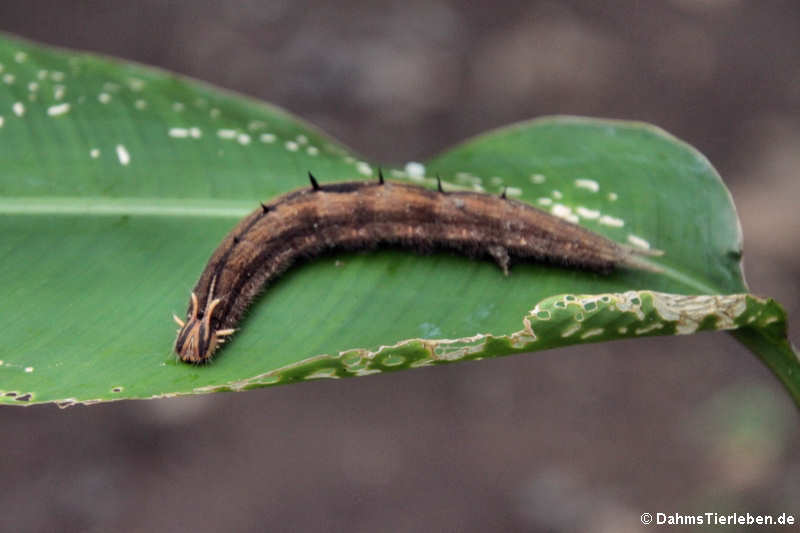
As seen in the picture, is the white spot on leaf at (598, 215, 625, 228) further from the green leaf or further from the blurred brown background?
the blurred brown background

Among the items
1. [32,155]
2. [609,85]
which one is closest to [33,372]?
[32,155]

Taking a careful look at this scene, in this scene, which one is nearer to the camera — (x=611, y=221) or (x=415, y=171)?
(x=611, y=221)

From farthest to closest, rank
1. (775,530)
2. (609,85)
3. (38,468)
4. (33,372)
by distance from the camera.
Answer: (609,85), (38,468), (775,530), (33,372)

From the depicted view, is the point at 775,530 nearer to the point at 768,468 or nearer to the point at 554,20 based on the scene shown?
the point at 768,468

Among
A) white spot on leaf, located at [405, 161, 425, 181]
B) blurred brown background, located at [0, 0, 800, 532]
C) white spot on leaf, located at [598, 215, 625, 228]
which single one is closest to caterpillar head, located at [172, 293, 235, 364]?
white spot on leaf, located at [405, 161, 425, 181]

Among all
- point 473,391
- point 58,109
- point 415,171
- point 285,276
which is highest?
point 58,109

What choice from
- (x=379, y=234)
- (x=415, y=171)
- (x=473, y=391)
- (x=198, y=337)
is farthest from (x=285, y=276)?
(x=473, y=391)

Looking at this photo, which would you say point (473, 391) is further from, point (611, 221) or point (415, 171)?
point (611, 221)
